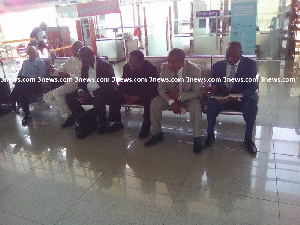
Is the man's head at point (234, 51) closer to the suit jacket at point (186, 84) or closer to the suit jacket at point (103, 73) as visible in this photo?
the suit jacket at point (186, 84)

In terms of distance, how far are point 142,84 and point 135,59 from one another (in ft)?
1.13

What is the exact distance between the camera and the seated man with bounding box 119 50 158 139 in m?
3.34

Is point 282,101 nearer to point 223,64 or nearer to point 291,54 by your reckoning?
point 223,64

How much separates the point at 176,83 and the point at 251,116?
905 mm

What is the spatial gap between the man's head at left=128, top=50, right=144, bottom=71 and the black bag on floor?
33.6 inches

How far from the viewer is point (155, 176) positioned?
2562mm

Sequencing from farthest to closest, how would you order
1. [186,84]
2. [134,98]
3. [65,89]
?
[65,89]
[134,98]
[186,84]

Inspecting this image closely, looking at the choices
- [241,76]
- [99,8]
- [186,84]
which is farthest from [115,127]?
[99,8]

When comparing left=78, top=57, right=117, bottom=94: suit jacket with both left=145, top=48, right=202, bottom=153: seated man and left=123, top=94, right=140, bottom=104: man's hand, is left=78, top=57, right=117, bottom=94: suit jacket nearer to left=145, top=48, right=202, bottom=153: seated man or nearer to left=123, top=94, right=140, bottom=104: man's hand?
left=123, top=94, right=140, bottom=104: man's hand

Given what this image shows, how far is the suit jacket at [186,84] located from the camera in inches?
119

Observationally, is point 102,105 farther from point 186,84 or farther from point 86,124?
point 186,84

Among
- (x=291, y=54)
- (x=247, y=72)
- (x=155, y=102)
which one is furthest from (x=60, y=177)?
(x=291, y=54)

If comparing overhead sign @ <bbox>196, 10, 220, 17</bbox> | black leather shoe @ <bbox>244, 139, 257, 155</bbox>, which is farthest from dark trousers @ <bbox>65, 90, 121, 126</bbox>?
overhead sign @ <bbox>196, 10, 220, 17</bbox>

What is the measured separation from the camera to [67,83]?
391 centimetres
